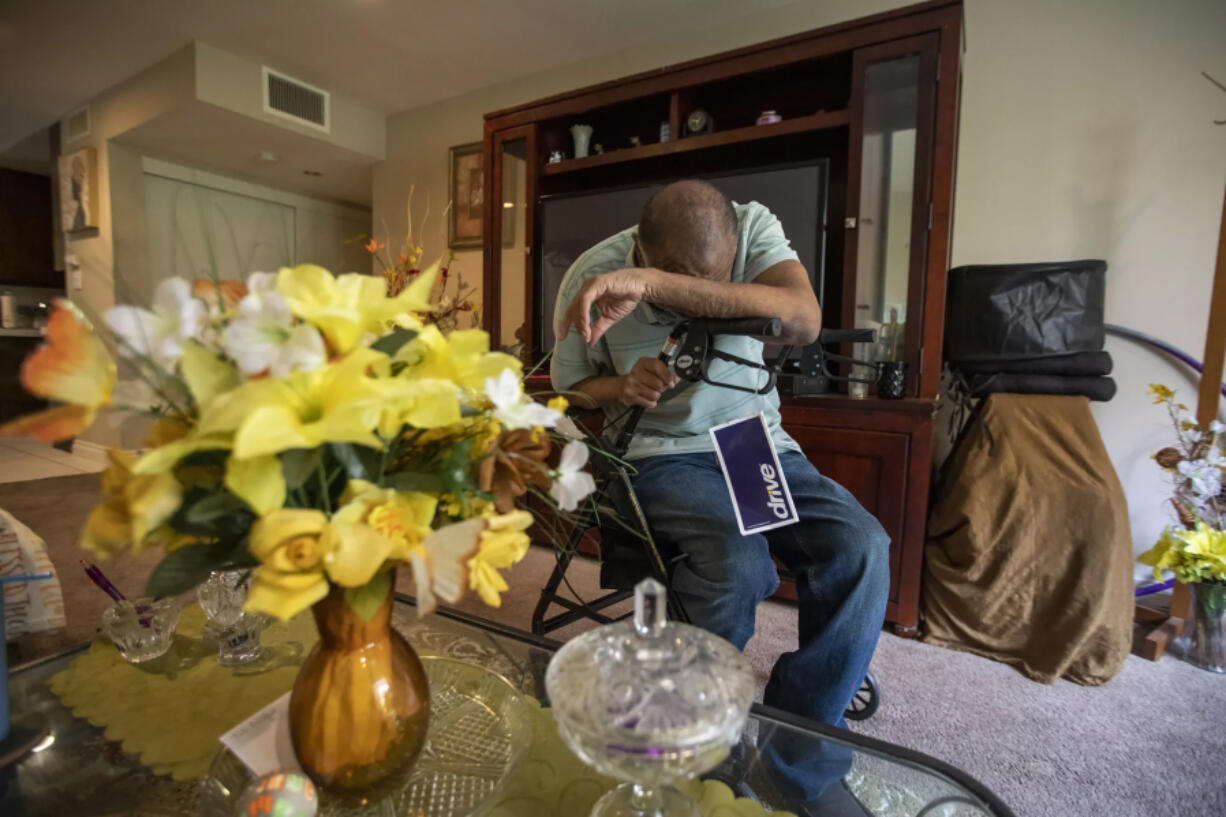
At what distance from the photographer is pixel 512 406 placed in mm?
423

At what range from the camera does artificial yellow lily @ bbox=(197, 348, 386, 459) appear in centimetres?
33

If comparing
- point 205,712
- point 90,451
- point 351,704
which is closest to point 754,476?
point 351,704

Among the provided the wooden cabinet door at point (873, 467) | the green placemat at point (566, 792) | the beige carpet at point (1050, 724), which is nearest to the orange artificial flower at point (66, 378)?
the green placemat at point (566, 792)

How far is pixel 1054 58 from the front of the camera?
70.7 inches

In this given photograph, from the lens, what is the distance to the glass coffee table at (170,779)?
550 mm

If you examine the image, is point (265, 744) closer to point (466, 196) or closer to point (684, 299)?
point (684, 299)

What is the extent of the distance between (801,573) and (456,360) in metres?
0.84

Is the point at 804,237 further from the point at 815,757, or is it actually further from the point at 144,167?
the point at 144,167

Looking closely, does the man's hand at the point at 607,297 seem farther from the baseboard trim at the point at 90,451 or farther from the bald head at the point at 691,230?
the baseboard trim at the point at 90,451

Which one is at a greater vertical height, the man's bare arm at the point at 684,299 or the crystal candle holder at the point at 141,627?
the man's bare arm at the point at 684,299

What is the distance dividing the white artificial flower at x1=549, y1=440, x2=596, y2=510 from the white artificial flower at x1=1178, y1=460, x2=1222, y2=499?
1730mm

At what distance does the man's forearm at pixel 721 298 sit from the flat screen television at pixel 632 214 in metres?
0.83

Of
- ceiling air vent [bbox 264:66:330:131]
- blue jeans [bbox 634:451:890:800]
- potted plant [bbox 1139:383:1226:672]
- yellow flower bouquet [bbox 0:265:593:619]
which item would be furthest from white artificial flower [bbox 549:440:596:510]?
ceiling air vent [bbox 264:66:330:131]

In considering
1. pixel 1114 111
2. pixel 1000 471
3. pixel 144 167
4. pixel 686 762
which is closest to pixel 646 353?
pixel 686 762
